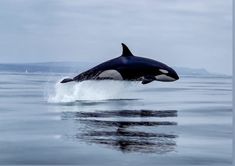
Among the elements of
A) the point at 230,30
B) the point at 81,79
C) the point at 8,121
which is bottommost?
the point at 8,121

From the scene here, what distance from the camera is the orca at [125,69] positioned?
15148 mm

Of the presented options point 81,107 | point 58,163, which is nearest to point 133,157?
point 58,163

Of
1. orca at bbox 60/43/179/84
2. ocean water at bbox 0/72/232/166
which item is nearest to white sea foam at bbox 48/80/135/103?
ocean water at bbox 0/72/232/166

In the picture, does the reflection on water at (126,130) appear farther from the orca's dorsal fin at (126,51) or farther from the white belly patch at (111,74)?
the orca's dorsal fin at (126,51)

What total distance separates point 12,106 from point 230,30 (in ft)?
19.8

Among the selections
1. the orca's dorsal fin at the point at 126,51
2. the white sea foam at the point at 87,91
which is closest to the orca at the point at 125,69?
the orca's dorsal fin at the point at 126,51

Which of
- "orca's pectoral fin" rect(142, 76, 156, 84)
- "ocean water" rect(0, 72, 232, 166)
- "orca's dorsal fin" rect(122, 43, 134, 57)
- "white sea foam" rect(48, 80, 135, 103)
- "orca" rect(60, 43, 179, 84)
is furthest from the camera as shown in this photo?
"white sea foam" rect(48, 80, 135, 103)

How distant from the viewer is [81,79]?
50.7ft

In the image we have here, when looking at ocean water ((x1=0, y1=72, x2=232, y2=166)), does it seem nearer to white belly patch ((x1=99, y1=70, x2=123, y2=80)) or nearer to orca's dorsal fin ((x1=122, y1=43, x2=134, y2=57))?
white belly patch ((x1=99, y1=70, x2=123, y2=80))

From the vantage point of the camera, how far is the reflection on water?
10.9m

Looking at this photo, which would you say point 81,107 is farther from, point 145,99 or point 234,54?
point 234,54

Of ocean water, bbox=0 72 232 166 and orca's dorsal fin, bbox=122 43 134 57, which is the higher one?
orca's dorsal fin, bbox=122 43 134 57

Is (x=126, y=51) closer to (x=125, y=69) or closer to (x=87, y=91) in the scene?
(x=125, y=69)

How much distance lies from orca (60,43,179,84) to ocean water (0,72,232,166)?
25 centimetres
